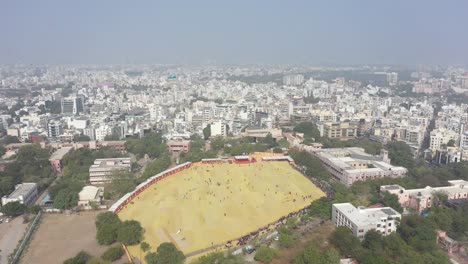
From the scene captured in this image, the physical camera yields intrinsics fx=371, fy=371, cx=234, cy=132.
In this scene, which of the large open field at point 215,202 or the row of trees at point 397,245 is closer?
the row of trees at point 397,245

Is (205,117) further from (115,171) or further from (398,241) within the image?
(398,241)

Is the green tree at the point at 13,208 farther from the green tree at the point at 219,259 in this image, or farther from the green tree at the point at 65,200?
the green tree at the point at 219,259

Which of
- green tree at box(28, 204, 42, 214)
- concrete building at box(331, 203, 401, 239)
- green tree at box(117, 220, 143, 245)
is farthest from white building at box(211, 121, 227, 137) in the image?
green tree at box(117, 220, 143, 245)

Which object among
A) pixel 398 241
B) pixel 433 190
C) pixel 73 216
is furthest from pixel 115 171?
pixel 433 190

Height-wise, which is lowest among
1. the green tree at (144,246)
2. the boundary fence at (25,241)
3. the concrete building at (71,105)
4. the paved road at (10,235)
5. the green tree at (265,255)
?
the paved road at (10,235)

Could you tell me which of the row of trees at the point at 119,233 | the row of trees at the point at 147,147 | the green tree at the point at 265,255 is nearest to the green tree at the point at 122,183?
the row of trees at the point at 119,233

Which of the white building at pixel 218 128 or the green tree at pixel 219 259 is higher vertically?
the white building at pixel 218 128
